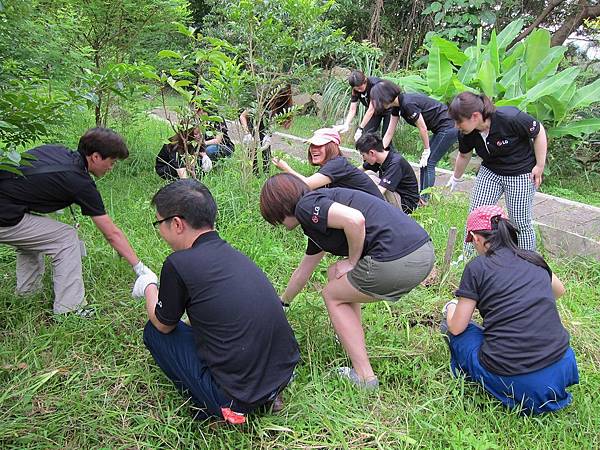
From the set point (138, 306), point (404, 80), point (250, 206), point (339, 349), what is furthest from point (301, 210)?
point (404, 80)

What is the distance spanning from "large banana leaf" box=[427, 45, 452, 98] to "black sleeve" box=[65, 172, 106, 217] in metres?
5.25

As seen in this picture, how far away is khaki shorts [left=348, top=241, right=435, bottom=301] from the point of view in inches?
90.3

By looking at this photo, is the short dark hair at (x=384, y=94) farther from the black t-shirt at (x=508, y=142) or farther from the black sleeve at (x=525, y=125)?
the black sleeve at (x=525, y=125)

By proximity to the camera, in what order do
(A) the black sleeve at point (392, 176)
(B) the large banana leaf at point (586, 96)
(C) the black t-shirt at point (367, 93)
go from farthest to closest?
(B) the large banana leaf at point (586, 96)
(C) the black t-shirt at point (367, 93)
(A) the black sleeve at point (392, 176)

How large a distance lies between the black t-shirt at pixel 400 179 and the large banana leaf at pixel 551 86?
239 centimetres

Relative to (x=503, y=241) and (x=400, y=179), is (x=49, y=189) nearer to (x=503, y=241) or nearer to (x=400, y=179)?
(x=503, y=241)

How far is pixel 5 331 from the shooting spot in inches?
104

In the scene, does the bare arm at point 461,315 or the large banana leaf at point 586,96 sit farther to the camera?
the large banana leaf at point 586,96

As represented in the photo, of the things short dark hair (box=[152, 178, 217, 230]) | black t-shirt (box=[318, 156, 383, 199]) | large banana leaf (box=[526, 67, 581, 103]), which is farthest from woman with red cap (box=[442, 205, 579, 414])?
large banana leaf (box=[526, 67, 581, 103])

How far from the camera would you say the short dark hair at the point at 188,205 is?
200 centimetres

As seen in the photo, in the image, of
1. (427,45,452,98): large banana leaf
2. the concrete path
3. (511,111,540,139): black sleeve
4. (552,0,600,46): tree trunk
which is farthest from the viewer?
(552,0,600,46): tree trunk

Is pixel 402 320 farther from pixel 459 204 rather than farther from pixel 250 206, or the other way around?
pixel 459 204

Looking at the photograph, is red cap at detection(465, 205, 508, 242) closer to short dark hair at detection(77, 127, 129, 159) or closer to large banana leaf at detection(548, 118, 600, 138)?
short dark hair at detection(77, 127, 129, 159)

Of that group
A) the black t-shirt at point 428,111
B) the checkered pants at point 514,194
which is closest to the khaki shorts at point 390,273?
the checkered pants at point 514,194
